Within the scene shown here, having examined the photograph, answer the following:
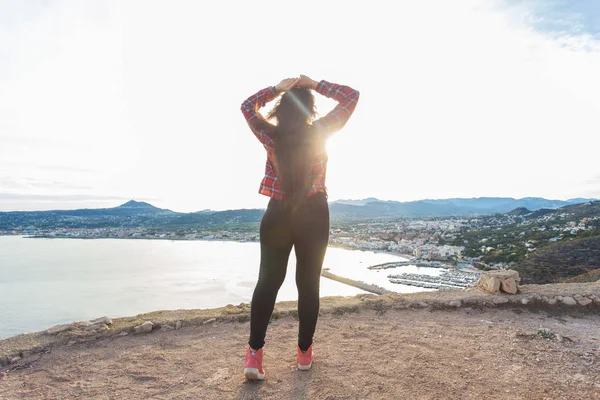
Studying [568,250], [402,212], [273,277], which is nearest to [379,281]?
[568,250]

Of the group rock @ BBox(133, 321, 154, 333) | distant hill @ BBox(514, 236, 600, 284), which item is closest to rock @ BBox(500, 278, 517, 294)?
rock @ BBox(133, 321, 154, 333)

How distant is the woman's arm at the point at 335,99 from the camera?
1.79 metres

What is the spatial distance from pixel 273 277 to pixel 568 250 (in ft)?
58.7

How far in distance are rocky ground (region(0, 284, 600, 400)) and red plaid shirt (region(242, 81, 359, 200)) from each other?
41.0 inches

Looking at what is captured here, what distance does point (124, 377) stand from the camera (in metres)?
1.97

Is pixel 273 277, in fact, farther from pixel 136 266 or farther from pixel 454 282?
pixel 136 266

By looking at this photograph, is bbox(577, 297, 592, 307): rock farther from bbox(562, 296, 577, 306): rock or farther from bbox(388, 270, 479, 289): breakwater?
bbox(388, 270, 479, 289): breakwater

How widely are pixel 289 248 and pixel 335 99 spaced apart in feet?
2.84

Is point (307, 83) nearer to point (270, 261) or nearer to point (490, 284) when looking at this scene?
point (270, 261)

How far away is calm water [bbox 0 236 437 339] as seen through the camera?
13852mm

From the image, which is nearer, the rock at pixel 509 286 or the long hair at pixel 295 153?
the long hair at pixel 295 153

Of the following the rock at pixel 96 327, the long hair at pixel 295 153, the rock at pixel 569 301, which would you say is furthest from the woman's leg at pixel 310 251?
the rock at pixel 569 301

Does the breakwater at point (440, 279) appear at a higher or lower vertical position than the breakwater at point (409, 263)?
higher

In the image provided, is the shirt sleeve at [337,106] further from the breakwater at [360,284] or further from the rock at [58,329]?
the breakwater at [360,284]
